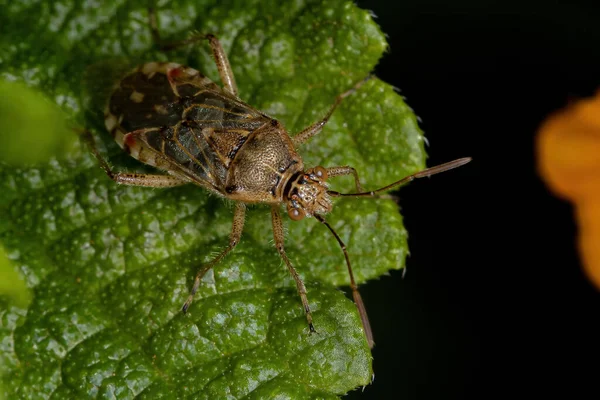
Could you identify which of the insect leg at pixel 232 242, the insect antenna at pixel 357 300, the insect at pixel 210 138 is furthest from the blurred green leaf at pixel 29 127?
the insect antenna at pixel 357 300

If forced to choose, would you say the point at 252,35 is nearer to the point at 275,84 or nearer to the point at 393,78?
the point at 275,84

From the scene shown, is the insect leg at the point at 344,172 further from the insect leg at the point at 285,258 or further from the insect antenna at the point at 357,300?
the insect leg at the point at 285,258

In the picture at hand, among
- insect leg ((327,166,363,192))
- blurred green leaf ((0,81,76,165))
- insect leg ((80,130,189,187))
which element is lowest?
insect leg ((327,166,363,192))

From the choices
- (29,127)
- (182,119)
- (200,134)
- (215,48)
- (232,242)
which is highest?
(215,48)

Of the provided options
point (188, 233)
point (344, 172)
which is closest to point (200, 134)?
point (188, 233)

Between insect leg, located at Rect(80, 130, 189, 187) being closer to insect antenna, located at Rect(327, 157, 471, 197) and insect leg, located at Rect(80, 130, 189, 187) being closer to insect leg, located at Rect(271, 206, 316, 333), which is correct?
insect leg, located at Rect(271, 206, 316, 333)

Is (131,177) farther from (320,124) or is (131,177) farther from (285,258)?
(320,124)

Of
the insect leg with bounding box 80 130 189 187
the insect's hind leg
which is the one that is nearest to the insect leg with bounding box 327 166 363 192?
the insect's hind leg
